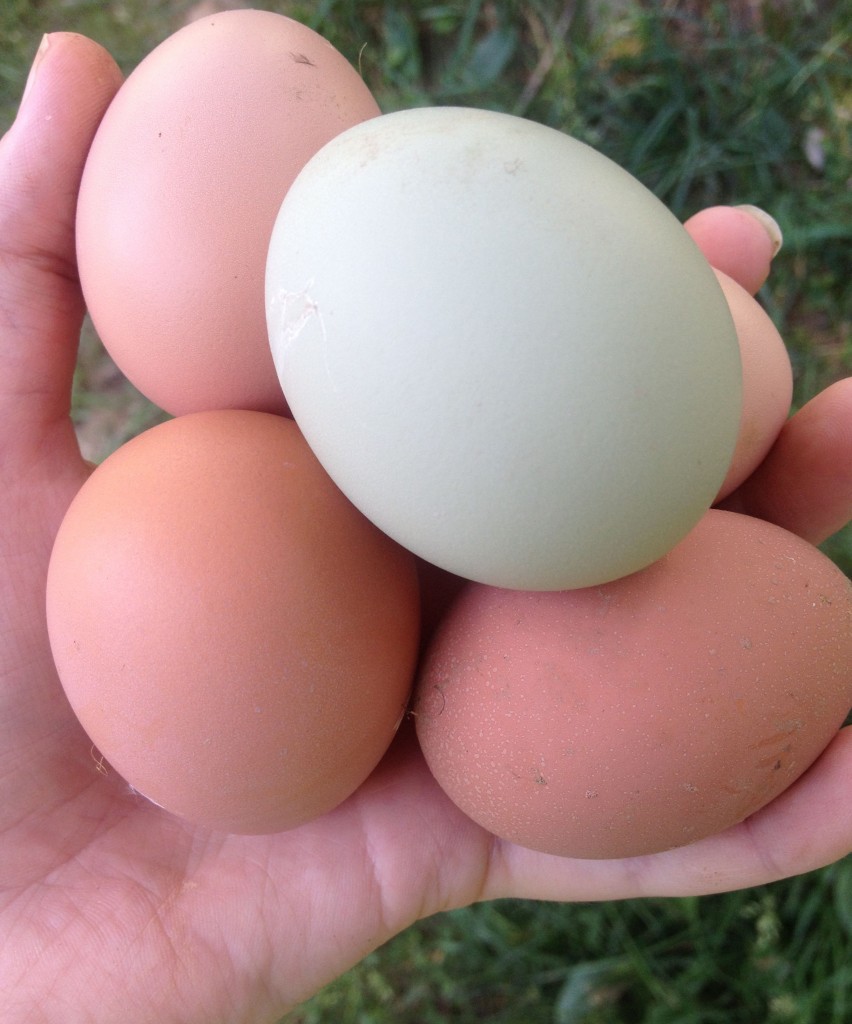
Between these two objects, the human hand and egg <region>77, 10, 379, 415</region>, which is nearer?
egg <region>77, 10, 379, 415</region>

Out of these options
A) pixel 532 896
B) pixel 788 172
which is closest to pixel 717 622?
pixel 532 896

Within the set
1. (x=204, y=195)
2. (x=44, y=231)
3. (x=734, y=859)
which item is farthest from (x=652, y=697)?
(x=44, y=231)

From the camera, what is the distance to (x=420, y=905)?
1208 millimetres

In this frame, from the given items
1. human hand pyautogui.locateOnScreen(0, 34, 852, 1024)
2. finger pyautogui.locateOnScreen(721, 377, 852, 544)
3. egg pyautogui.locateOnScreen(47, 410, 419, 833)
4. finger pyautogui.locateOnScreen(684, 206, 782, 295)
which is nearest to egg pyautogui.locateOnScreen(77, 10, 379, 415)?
egg pyautogui.locateOnScreen(47, 410, 419, 833)

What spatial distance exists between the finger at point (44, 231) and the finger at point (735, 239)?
897mm

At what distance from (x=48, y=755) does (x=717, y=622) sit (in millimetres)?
913

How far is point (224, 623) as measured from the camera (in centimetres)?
82

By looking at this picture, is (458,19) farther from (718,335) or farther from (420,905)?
(420,905)

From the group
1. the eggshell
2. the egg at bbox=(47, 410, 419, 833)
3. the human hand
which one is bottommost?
the human hand

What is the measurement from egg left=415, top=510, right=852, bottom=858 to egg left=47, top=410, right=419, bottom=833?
139 millimetres

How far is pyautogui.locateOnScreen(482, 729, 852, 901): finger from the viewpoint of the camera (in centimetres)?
99

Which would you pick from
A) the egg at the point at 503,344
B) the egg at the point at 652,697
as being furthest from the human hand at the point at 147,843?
the egg at the point at 503,344

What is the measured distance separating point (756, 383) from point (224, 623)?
0.73m

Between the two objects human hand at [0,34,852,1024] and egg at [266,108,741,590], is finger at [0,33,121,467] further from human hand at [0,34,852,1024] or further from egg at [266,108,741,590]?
egg at [266,108,741,590]
